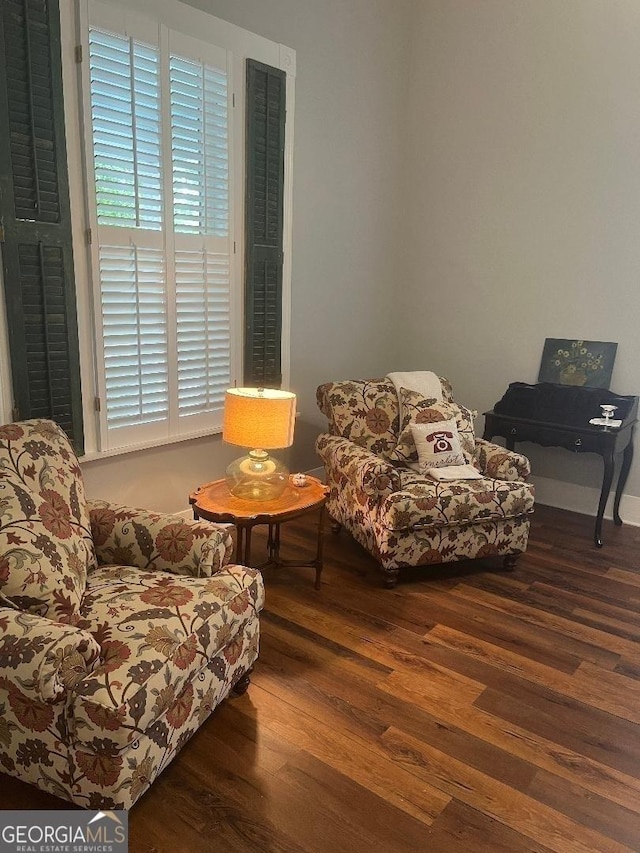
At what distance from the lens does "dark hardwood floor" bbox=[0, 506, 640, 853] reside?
5.62ft

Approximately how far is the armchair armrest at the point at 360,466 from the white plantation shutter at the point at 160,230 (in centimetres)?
67

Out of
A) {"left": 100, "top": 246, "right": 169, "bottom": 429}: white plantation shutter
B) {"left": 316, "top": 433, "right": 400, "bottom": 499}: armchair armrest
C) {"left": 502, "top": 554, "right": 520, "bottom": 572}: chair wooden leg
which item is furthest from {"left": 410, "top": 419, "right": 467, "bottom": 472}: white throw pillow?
{"left": 100, "top": 246, "right": 169, "bottom": 429}: white plantation shutter

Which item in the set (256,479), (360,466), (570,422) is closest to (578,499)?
(570,422)

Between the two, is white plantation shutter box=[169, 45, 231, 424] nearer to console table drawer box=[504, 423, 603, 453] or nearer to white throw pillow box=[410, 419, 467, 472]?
white throw pillow box=[410, 419, 467, 472]

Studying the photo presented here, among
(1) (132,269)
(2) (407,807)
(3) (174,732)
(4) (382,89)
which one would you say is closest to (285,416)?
(1) (132,269)

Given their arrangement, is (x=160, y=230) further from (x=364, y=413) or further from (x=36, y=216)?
(x=364, y=413)

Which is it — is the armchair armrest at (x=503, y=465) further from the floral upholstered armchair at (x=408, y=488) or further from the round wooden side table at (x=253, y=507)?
the round wooden side table at (x=253, y=507)

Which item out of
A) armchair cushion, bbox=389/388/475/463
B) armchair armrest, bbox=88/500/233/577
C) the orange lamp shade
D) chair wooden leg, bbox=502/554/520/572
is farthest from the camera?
armchair cushion, bbox=389/388/475/463

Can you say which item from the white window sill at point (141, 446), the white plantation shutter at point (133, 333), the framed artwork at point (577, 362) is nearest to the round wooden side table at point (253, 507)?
the white window sill at point (141, 446)

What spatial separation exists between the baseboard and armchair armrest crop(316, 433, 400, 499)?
5.04ft

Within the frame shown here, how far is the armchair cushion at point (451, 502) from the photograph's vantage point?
295cm

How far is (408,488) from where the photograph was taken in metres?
3.05

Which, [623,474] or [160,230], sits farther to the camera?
[623,474]

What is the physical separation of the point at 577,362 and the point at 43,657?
346 cm
